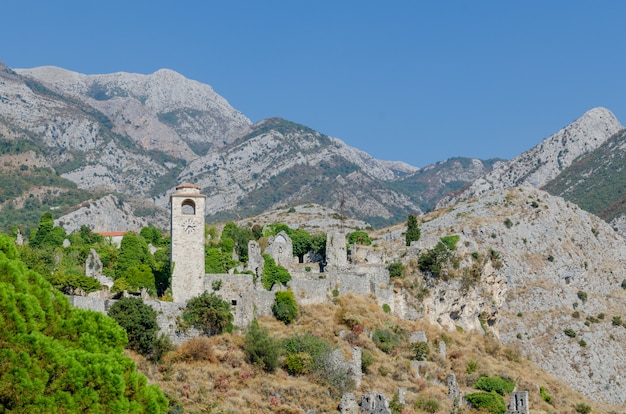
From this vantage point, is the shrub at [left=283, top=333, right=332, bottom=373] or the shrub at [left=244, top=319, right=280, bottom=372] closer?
the shrub at [left=244, top=319, right=280, bottom=372]

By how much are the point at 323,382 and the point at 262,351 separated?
3430 millimetres

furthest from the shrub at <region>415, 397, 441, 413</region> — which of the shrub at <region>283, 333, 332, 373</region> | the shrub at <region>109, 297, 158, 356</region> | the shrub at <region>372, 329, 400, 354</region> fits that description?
the shrub at <region>109, 297, 158, 356</region>

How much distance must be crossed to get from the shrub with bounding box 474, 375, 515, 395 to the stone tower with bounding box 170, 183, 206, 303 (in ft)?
58.2

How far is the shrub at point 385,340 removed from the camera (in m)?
48.7

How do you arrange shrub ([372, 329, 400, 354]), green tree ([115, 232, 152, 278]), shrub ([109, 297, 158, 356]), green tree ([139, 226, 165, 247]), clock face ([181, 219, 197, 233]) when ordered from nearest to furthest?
shrub ([109, 297, 158, 356]) → clock face ([181, 219, 197, 233]) → shrub ([372, 329, 400, 354]) → green tree ([115, 232, 152, 278]) → green tree ([139, 226, 165, 247])

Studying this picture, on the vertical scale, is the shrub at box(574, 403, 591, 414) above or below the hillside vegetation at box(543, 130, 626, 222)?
below

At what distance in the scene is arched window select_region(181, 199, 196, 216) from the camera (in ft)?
148

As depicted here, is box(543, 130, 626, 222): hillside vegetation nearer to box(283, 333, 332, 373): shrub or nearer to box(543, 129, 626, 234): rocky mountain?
box(543, 129, 626, 234): rocky mountain

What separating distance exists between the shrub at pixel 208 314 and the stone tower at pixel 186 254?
91cm

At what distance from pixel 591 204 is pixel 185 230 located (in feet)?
378

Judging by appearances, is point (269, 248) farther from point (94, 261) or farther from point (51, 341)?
point (51, 341)

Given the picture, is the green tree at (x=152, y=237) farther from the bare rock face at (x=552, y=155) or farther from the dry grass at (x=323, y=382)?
the bare rock face at (x=552, y=155)

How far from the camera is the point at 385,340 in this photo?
161 feet

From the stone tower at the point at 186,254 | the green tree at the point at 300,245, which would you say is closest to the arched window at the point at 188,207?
the stone tower at the point at 186,254
